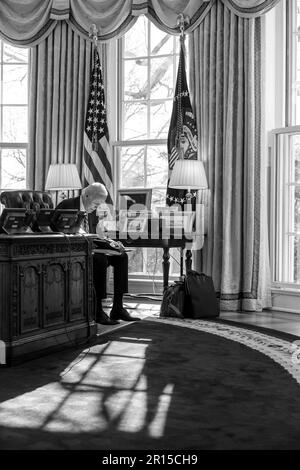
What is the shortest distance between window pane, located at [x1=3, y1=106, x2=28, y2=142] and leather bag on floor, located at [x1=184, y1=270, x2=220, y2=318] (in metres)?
3.03

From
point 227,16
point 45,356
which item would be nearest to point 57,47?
point 227,16

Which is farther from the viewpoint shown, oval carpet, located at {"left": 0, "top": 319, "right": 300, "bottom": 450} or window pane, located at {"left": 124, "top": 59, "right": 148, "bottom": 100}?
window pane, located at {"left": 124, "top": 59, "right": 148, "bottom": 100}

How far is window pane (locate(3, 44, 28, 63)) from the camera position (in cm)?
736

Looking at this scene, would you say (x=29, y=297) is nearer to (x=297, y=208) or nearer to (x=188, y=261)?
(x=188, y=261)

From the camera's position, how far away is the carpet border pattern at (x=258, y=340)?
3.69 meters

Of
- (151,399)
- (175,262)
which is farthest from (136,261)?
(151,399)

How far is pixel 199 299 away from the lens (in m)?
5.47

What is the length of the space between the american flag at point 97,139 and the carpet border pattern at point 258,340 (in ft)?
6.93

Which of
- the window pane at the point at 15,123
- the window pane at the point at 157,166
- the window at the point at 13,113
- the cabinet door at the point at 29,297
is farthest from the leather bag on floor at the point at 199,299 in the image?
the window pane at the point at 15,123

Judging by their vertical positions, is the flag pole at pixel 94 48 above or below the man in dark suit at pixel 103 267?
above

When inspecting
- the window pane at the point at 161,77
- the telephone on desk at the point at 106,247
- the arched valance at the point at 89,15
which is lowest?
the telephone on desk at the point at 106,247

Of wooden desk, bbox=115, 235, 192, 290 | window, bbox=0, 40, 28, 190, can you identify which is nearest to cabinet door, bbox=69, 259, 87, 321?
wooden desk, bbox=115, 235, 192, 290

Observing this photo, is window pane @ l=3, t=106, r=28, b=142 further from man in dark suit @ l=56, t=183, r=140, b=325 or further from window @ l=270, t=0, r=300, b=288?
window @ l=270, t=0, r=300, b=288

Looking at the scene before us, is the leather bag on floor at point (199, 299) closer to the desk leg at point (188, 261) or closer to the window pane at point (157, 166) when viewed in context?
the desk leg at point (188, 261)
